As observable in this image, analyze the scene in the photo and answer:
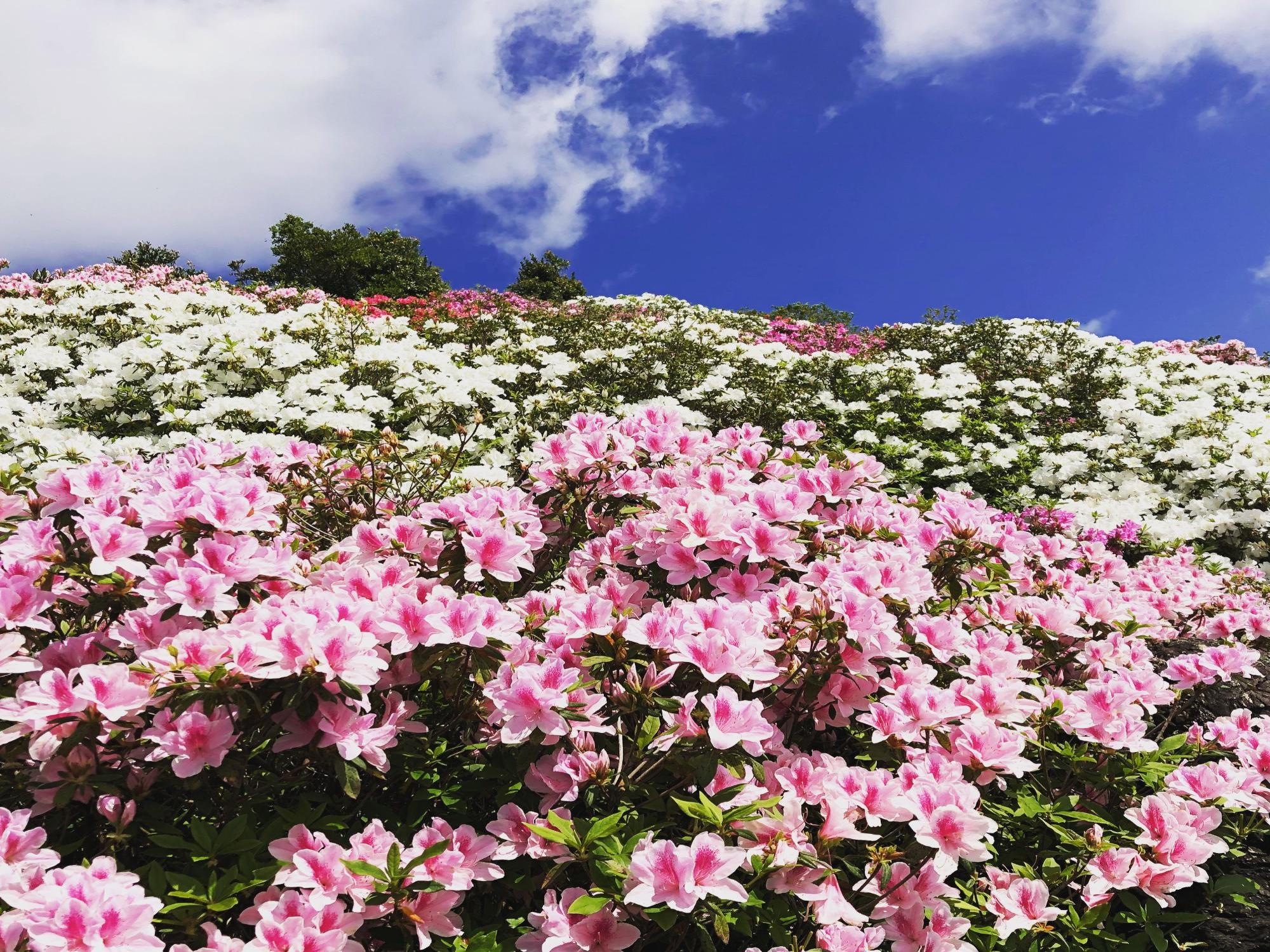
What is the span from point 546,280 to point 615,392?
1920cm

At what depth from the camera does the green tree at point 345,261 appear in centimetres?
2542

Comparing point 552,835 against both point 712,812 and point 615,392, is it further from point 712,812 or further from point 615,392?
point 615,392

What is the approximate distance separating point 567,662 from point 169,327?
7.74 meters

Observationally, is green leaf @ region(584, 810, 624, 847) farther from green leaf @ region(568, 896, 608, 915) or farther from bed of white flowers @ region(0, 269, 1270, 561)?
bed of white flowers @ region(0, 269, 1270, 561)

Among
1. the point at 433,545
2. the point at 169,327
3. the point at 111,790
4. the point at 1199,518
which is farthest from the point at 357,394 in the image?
the point at 1199,518

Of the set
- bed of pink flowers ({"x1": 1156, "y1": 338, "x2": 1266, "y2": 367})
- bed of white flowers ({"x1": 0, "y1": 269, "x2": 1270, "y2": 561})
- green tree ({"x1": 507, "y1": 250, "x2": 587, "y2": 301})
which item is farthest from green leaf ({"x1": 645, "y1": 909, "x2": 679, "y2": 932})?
green tree ({"x1": 507, "y1": 250, "x2": 587, "y2": 301})

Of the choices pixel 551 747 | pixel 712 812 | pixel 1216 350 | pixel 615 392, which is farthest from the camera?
pixel 1216 350

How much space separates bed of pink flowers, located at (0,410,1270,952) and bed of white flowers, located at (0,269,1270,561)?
2185 mm

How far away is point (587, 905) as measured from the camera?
5.04 feet

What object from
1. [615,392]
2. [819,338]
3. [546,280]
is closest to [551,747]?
[615,392]

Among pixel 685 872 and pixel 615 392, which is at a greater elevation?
pixel 615 392

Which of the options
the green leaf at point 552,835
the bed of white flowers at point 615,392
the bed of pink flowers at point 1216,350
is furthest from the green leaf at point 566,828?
the bed of pink flowers at point 1216,350

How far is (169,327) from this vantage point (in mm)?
8039

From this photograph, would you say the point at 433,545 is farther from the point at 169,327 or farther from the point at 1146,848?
the point at 169,327
